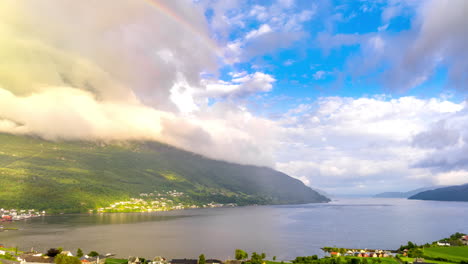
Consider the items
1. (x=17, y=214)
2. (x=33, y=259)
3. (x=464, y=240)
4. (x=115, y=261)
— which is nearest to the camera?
(x=33, y=259)

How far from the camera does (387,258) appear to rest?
2820 inches

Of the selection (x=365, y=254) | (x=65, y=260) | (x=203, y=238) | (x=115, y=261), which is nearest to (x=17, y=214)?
(x=203, y=238)

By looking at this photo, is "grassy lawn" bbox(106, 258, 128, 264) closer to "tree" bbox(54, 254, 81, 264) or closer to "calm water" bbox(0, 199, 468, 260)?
"calm water" bbox(0, 199, 468, 260)

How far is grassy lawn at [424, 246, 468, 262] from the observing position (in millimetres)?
72931

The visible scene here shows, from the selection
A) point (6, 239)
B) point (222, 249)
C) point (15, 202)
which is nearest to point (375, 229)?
point (222, 249)

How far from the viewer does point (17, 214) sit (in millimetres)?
158250

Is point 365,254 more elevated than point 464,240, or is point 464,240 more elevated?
point 365,254

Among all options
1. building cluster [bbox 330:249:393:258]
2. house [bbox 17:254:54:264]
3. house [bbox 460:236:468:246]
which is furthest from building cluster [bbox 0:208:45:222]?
house [bbox 460:236:468:246]

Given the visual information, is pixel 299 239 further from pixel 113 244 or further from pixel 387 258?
pixel 113 244

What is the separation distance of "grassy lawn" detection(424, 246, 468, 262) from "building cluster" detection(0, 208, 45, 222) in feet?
550

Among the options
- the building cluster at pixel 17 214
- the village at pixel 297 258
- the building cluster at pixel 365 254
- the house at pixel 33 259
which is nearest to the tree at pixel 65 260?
the village at pixel 297 258

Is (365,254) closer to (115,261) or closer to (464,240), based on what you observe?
(464,240)

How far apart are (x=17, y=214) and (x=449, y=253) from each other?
595 ft

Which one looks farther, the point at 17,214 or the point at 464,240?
the point at 17,214
